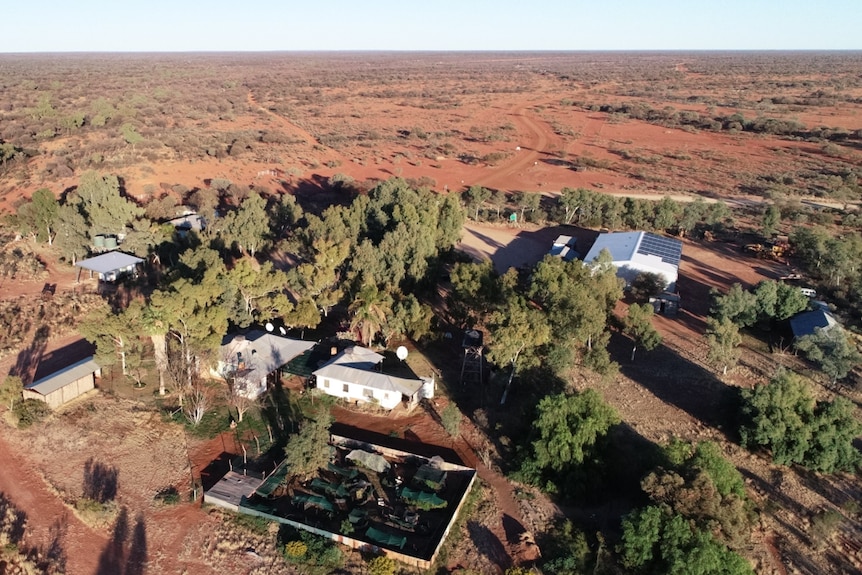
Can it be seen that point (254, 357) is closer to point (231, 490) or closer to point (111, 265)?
point (231, 490)

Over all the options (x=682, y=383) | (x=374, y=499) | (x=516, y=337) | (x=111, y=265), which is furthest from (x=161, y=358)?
(x=682, y=383)

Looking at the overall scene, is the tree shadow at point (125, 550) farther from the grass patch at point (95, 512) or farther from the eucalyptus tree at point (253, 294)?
the eucalyptus tree at point (253, 294)

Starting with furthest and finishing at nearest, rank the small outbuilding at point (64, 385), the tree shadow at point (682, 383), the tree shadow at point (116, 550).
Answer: the tree shadow at point (682, 383) → the small outbuilding at point (64, 385) → the tree shadow at point (116, 550)

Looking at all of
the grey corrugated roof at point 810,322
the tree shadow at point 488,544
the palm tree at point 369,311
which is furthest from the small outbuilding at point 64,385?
the grey corrugated roof at point 810,322

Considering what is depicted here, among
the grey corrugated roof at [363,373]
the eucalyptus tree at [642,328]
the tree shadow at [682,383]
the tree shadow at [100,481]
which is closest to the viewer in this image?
the tree shadow at [100,481]

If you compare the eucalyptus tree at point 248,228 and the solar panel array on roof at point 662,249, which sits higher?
the eucalyptus tree at point 248,228

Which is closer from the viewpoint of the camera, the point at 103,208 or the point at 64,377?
the point at 64,377

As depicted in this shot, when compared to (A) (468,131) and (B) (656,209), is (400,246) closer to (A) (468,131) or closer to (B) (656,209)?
(B) (656,209)
